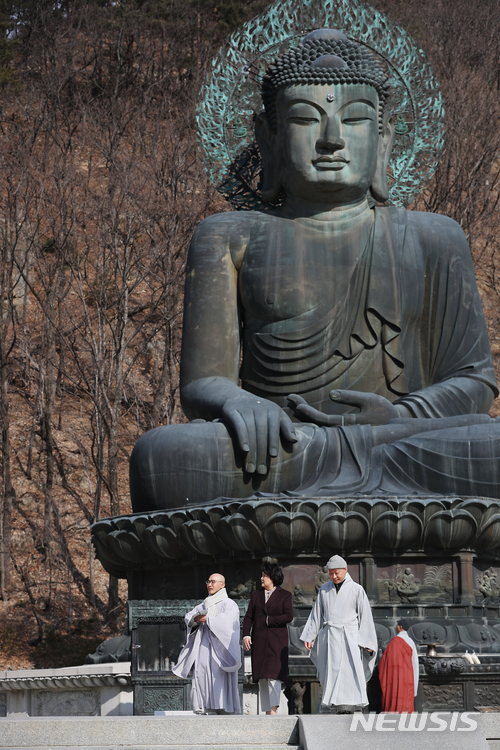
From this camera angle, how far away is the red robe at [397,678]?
533 centimetres

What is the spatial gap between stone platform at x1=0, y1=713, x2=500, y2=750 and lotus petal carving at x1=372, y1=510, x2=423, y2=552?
2.36 metres

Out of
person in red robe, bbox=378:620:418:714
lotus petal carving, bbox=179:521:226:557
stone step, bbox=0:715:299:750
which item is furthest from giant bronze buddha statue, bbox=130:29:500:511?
stone step, bbox=0:715:299:750

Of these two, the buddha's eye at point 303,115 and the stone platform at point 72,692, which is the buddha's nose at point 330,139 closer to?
the buddha's eye at point 303,115

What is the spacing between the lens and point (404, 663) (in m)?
5.44

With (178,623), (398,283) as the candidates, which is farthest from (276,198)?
(178,623)

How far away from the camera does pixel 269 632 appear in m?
5.22

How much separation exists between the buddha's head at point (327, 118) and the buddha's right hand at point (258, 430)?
184cm

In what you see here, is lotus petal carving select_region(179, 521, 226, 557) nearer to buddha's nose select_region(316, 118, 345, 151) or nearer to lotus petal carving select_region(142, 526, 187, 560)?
lotus petal carving select_region(142, 526, 187, 560)

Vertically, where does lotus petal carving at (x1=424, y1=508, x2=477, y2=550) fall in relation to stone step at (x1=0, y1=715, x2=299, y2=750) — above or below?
above

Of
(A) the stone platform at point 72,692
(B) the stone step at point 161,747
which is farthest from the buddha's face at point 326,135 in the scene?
(B) the stone step at point 161,747

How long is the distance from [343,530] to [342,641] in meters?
1.80

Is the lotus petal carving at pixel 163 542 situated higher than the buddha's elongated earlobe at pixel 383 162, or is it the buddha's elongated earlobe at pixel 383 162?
the buddha's elongated earlobe at pixel 383 162

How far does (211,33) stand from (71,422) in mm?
8880

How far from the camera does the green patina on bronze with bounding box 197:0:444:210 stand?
29.1 feet
